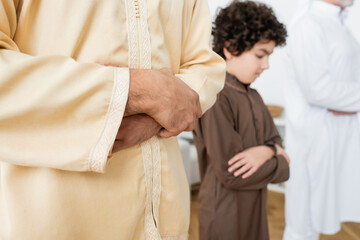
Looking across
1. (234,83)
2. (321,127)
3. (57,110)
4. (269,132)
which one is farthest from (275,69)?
(57,110)

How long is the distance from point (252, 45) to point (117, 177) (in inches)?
46.3

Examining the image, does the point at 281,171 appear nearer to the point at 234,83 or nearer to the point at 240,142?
the point at 240,142

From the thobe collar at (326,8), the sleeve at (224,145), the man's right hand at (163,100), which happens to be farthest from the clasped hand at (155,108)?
the thobe collar at (326,8)

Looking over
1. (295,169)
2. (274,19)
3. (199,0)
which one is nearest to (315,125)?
(295,169)

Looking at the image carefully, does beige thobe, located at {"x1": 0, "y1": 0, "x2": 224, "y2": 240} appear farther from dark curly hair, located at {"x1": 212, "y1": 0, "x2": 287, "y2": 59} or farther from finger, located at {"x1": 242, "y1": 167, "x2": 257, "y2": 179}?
dark curly hair, located at {"x1": 212, "y1": 0, "x2": 287, "y2": 59}

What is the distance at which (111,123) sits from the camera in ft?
2.03

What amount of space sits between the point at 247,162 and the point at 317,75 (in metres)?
1.00

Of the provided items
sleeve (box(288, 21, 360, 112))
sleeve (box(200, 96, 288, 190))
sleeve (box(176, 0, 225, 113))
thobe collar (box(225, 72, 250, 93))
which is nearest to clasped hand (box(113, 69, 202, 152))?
sleeve (box(176, 0, 225, 113))

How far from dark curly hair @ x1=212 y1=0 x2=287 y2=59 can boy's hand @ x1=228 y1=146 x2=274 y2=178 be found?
0.50 metres

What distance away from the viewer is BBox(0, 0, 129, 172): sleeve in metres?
0.59

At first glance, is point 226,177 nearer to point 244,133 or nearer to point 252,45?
point 244,133

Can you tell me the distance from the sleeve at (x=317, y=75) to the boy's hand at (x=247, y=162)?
89 centimetres

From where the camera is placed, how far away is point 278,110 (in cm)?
425

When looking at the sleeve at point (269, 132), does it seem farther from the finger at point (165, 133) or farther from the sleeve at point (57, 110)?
the sleeve at point (57, 110)
